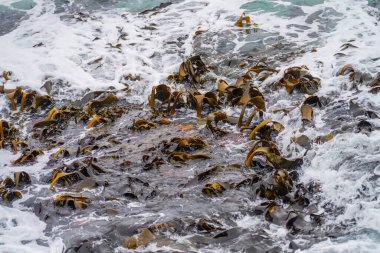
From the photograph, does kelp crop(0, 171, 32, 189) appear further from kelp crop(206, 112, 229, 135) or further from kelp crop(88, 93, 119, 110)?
kelp crop(206, 112, 229, 135)

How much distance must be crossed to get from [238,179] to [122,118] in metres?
2.47

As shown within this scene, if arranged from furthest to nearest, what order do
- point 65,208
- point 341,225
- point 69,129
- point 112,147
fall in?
1. point 69,129
2. point 112,147
3. point 65,208
4. point 341,225

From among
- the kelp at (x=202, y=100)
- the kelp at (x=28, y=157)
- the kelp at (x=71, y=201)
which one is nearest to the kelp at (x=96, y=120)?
the kelp at (x=28, y=157)

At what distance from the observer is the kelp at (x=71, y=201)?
399cm

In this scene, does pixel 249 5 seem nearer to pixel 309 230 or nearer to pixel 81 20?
pixel 81 20

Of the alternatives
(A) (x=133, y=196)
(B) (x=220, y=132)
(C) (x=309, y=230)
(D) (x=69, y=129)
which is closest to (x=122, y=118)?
(D) (x=69, y=129)

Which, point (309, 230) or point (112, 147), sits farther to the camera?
point (112, 147)

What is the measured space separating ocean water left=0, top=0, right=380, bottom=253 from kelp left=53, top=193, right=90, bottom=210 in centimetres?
19

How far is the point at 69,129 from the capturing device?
19.1 ft

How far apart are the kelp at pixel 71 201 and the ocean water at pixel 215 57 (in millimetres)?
191

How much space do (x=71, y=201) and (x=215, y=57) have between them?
4.59 m

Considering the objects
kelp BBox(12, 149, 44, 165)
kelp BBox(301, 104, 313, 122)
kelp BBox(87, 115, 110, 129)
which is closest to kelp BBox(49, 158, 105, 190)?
kelp BBox(12, 149, 44, 165)

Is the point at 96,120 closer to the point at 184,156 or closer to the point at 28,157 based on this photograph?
the point at 28,157

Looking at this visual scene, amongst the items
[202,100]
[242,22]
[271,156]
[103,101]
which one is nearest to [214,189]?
[271,156]
